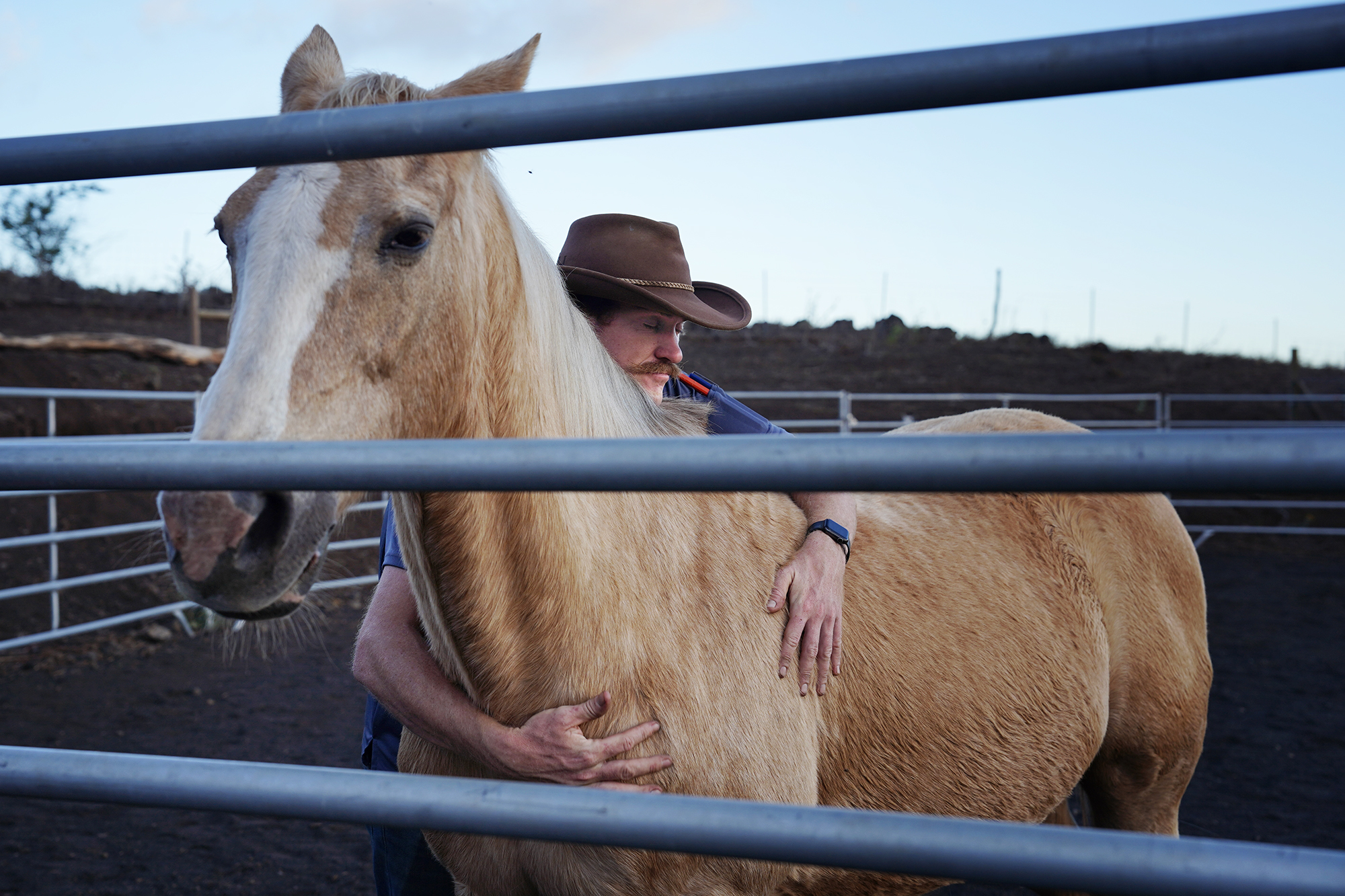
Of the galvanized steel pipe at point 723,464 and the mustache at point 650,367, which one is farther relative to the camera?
the mustache at point 650,367

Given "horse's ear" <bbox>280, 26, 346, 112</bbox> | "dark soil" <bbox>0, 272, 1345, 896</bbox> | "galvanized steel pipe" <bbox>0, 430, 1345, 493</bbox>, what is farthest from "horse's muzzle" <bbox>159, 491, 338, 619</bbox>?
"dark soil" <bbox>0, 272, 1345, 896</bbox>

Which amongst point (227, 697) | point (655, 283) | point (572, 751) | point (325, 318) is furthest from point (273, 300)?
point (227, 697)

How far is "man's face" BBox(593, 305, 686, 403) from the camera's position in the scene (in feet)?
7.89

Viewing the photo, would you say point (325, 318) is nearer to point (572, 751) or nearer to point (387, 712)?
point (572, 751)

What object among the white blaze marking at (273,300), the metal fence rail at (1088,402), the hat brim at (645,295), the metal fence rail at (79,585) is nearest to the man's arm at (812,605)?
the hat brim at (645,295)

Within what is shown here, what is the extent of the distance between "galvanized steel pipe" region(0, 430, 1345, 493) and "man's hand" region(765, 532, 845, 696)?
1223mm

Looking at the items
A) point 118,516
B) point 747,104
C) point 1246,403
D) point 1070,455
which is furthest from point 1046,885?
point 1246,403

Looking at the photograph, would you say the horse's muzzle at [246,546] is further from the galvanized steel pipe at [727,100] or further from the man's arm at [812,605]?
the man's arm at [812,605]

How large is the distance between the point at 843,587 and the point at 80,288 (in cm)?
1725

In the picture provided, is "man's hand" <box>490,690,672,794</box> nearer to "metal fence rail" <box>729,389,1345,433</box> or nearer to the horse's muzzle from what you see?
the horse's muzzle

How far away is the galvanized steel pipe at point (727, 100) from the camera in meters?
0.60

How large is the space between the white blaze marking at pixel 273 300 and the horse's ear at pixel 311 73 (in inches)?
11.9

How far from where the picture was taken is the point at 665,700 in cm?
163

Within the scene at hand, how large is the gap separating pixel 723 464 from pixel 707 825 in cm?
29
